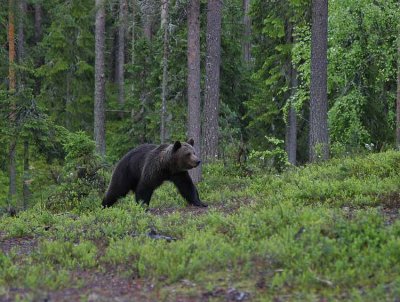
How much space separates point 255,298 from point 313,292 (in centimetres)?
64

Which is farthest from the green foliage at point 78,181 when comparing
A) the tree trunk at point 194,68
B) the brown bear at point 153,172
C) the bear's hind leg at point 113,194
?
the tree trunk at point 194,68

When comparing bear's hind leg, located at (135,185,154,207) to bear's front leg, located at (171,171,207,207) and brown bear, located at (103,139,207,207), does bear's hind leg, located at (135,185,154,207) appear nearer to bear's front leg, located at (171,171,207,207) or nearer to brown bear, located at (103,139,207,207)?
brown bear, located at (103,139,207,207)

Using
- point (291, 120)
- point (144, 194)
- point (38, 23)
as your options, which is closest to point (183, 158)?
point (144, 194)

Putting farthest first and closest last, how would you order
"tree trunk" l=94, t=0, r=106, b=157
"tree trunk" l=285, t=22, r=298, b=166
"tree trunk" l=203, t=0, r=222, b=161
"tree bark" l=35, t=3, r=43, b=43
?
"tree bark" l=35, t=3, r=43, b=43, "tree trunk" l=285, t=22, r=298, b=166, "tree trunk" l=94, t=0, r=106, b=157, "tree trunk" l=203, t=0, r=222, b=161

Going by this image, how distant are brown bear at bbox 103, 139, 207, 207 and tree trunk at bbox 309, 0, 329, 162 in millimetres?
4589

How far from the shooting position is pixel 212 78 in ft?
63.2

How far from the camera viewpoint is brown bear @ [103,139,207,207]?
13.4 m

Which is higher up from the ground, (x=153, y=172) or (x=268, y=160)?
(x=153, y=172)

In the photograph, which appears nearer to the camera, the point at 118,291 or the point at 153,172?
the point at 118,291

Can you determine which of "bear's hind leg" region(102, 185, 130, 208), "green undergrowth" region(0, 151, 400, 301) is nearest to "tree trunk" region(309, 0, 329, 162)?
"green undergrowth" region(0, 151, 400, 301)

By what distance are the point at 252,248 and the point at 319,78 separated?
10215mm

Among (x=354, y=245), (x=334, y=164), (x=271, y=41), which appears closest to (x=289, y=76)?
(x=271, y=41)

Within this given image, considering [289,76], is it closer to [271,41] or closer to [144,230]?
[271,41]

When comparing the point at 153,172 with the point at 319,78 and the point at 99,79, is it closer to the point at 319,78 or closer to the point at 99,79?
the point at 319,78
